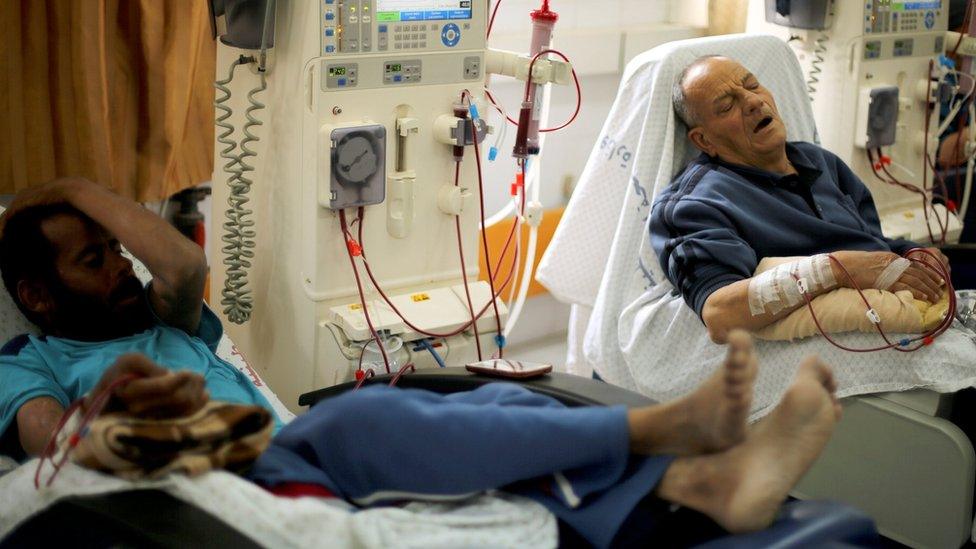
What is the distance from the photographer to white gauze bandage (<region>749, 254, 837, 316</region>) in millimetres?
2268

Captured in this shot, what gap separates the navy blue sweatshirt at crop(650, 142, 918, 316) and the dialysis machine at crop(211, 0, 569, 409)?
398mm

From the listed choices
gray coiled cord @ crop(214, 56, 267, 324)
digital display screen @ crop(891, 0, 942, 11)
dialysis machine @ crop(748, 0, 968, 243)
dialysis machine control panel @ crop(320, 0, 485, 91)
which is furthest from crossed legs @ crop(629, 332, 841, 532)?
digital display screen @ crop(891, 0, 942, 11)

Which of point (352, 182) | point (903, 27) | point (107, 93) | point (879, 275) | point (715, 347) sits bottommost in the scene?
point (715, 347)

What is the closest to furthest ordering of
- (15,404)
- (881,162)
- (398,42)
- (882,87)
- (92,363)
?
(15,404), (92,363), (398,42), (882,87), (881,162)

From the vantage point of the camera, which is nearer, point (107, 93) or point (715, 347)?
point (715, 347)

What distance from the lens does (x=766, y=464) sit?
155 cm

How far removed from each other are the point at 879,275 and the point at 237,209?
136cm

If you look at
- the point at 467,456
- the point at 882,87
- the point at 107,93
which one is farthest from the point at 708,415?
the point at 882,87

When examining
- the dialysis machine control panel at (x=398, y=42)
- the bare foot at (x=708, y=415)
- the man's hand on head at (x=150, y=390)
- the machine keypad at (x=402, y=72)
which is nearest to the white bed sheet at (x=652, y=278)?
the dialysis machine control panel at (x=398, y=42)

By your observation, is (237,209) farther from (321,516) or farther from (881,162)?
(881,162)

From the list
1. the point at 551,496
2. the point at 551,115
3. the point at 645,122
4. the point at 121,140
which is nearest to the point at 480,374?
the point at 551,496

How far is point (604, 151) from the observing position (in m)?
2.79

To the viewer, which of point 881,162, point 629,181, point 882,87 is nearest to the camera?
point 629,181

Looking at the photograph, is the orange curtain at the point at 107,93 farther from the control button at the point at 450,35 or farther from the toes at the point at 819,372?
the toes at the point at 819,372
